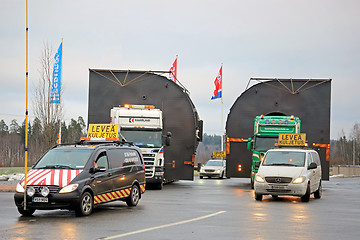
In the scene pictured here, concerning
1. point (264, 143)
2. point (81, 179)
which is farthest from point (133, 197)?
point (264, 143)

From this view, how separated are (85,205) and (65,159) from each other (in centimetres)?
153

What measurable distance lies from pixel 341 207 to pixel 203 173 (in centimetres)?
2489

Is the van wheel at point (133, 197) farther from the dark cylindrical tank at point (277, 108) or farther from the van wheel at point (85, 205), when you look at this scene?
the dark cylindrical tank at point (277, 108)

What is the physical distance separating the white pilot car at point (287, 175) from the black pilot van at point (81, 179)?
15.0 ft

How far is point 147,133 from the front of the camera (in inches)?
1037

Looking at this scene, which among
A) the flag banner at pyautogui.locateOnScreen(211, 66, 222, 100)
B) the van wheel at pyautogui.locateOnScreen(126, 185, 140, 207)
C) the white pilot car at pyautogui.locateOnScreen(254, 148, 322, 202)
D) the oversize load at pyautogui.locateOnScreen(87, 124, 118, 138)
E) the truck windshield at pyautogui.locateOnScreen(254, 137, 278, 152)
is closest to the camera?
the van wheel at pyautogui.locateOnScreen(126, 185, 140, 207)

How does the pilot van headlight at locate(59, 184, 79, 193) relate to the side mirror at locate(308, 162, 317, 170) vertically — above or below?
below

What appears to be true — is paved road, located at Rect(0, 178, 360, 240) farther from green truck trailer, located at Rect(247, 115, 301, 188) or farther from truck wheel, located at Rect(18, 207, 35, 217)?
green truck trailer, located at Rect(247, 115, 301, 188)

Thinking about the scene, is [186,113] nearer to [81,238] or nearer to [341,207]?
[341,207]

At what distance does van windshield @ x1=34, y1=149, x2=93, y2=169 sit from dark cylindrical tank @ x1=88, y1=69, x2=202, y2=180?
41.1 ft

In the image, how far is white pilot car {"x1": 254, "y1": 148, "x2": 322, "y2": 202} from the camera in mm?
19625

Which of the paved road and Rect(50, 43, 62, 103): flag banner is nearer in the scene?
the paved road

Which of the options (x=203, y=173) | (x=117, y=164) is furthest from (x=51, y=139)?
(x=117, y=164)

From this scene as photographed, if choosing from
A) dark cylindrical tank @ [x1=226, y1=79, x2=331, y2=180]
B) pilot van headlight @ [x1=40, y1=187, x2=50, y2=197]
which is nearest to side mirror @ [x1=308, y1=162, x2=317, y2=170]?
dark cylindrical tank @ [x1=226, y1=79, x2=331, y2=180]
